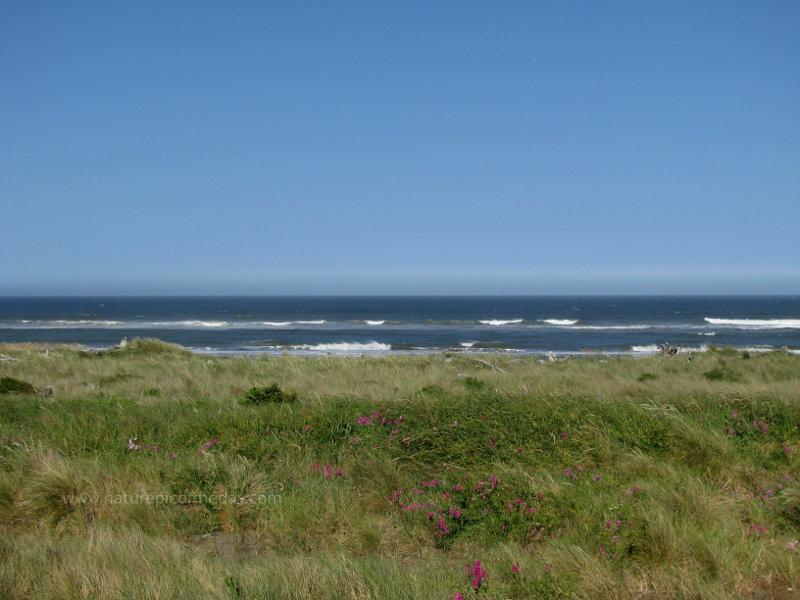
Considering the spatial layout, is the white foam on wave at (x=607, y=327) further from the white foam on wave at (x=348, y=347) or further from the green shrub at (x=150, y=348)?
the green shrub at (x=150, y=348)

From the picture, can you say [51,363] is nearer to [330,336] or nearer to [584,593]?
[584,593]

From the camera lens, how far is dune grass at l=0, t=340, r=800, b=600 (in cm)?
436

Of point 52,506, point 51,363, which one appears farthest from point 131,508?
point 51,363

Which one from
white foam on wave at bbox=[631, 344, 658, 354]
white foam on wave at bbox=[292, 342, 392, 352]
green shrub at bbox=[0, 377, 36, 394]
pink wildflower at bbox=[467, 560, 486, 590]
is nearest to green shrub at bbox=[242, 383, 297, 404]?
green shrub at bbox=[0, 377, 36, 394]

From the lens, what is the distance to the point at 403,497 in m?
6.03

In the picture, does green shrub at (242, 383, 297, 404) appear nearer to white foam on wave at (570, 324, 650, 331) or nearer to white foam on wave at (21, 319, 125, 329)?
white foam on wave at (570, 324, 650, 331)

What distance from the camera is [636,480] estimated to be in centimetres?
637

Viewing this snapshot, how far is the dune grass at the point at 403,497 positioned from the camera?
4355mm

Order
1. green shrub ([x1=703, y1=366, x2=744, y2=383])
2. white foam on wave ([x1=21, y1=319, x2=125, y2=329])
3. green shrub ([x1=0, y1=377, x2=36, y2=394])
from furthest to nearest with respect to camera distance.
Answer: white foam on wave ([x1=21, y1=319, x2=125, y2=329]) < green shrub ([x1=703, y1=366, x2=744, y2=383]) < green shrub ([x1=0, y1=377, x2=36, y2=394])

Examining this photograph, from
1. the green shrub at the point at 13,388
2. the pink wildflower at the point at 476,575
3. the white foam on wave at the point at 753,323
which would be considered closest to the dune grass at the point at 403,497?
the pink wildflower at the point at 476,575

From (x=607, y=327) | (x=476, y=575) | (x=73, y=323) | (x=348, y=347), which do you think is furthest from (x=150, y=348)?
(x=73, y=323)

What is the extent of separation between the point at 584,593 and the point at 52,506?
5068 mm

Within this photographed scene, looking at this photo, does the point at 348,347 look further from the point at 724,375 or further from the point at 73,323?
the point at 73,323

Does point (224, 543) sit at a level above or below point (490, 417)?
below
